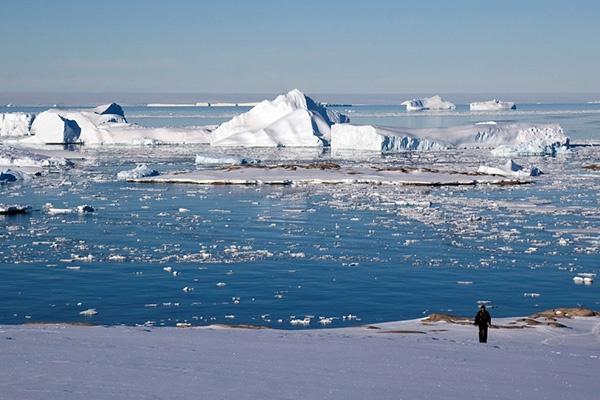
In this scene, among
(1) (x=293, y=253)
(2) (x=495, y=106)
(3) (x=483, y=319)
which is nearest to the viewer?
(3) (x=483, y=319)

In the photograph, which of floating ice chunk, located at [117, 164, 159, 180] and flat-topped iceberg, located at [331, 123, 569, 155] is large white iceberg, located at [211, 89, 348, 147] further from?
floating ice chunk, located at [117, 164, 159, 180]

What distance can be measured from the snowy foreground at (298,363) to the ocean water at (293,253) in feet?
9.79

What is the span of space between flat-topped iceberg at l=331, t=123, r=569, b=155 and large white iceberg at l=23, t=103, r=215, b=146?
14.7 m

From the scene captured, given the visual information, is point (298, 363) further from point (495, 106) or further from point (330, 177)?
point (495, 106)

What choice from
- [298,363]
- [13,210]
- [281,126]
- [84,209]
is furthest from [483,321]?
[281,126]

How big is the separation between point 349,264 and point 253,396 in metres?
13.5

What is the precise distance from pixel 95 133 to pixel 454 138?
29389mm

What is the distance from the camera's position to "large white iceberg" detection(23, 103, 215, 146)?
2874 inches

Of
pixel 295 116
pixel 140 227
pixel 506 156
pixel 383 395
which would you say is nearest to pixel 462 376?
pixel 383 395

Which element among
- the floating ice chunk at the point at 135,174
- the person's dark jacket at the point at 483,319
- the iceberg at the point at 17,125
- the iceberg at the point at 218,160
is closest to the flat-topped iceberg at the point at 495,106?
the iceberg at the point at 17,125

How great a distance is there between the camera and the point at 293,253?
79.0ft

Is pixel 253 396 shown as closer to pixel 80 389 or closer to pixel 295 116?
pixel 80 389

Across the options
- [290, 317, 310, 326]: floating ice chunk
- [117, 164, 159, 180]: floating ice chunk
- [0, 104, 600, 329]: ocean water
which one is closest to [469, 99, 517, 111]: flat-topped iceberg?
[117, 164, 159, 180]: floating ice chunk

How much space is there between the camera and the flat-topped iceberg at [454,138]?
61.6m
